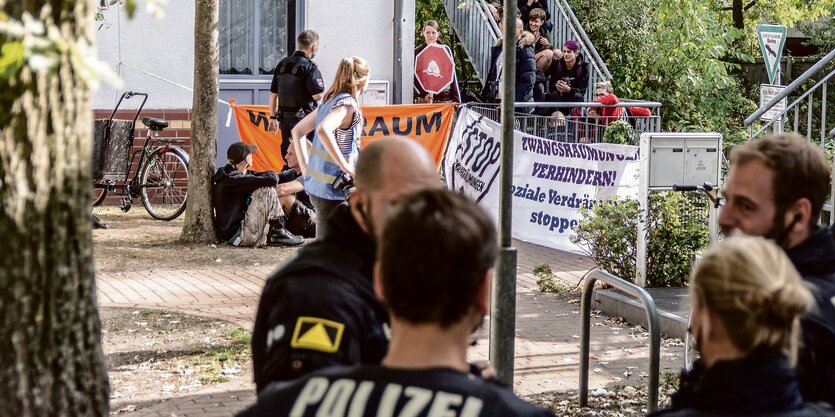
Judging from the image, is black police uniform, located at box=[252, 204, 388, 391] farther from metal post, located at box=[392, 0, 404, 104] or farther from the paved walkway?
metal post, located at box=[392, 0, 404, 104]

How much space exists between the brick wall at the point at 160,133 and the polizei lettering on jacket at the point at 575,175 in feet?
18.4

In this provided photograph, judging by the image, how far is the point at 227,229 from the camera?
12742mm

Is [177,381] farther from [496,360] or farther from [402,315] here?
[402,315]

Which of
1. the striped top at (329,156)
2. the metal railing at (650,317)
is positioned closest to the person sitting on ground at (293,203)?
the striped top at (329,156)

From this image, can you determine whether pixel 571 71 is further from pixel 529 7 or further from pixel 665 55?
pixel 665 55

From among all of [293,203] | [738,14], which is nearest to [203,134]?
[293,203]

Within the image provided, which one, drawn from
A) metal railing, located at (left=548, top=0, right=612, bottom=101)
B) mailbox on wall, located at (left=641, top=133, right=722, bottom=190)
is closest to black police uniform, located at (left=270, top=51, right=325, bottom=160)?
mailbox on wall, located at (left=641, top=133, right=722, bottom=190)

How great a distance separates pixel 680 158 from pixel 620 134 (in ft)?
9.35

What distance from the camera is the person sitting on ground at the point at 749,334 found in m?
2.55

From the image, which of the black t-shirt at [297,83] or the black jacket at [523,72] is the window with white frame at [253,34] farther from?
the black t-shirt at [297,83]

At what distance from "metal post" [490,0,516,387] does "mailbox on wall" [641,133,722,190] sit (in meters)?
3.94

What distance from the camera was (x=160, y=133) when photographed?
16.4 m

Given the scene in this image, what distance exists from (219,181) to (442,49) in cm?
502

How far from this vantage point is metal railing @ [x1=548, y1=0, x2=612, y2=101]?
58.3 feet
